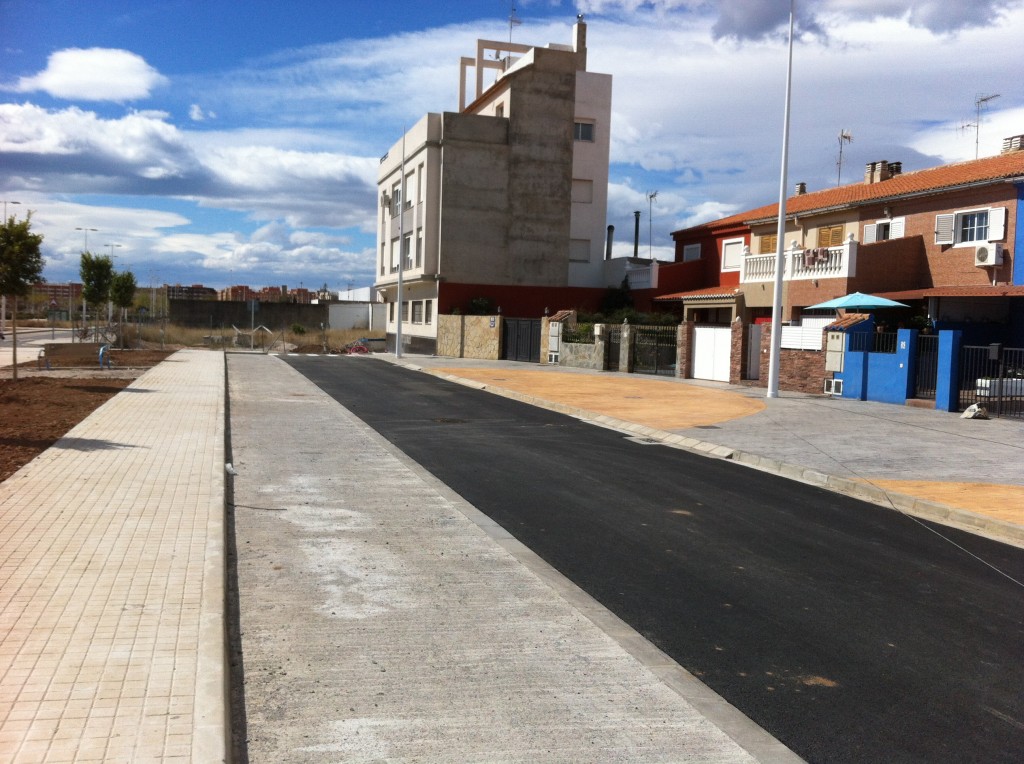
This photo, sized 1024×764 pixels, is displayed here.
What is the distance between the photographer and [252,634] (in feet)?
17.3

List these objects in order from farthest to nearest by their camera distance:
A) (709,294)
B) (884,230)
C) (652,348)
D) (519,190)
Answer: (519,190) < (709,294) < (652,348) < (884,230)

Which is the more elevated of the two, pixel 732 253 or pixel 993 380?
pixel 732 253

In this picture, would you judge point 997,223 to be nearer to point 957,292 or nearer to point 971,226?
point 971,226

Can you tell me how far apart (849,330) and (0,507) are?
1965cm

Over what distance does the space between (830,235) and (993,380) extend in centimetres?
1532

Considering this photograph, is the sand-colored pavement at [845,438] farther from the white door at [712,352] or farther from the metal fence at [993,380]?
the white door at [712,352]

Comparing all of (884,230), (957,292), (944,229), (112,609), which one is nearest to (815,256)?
(884,230)

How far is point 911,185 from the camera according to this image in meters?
30.1

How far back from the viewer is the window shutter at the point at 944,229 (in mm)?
27500

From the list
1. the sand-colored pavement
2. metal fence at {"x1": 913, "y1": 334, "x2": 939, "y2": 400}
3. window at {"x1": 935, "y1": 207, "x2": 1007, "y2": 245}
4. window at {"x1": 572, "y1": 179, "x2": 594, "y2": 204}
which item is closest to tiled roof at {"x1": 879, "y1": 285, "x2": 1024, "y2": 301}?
window at {"x1": 935, "y1": 207, "x2": 1007, "y2": 245}

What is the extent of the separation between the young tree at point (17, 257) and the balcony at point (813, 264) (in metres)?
19.6

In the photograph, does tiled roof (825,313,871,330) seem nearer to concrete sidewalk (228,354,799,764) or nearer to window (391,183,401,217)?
concrete sidewalk (228,354,799,764)

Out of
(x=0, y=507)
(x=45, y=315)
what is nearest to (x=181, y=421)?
(x=0, y=507)

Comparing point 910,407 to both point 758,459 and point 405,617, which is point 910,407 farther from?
point 405,617
